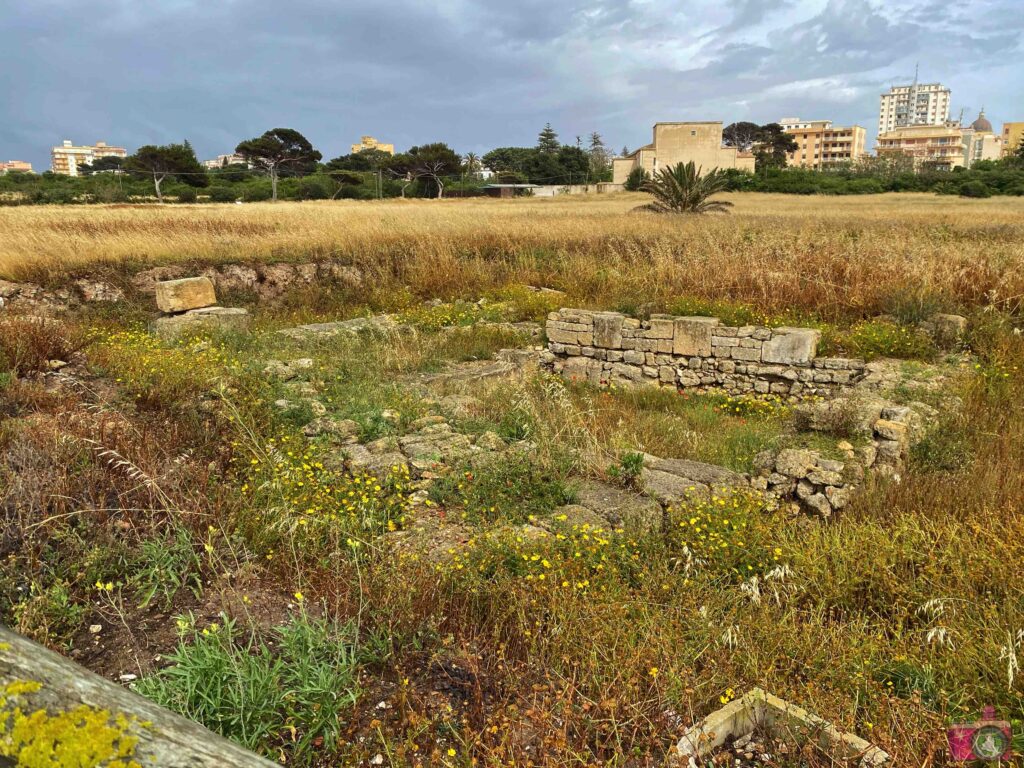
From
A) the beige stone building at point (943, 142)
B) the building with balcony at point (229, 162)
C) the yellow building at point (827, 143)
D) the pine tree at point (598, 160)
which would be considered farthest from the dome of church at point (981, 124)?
the building with balcony at point (229, 162)

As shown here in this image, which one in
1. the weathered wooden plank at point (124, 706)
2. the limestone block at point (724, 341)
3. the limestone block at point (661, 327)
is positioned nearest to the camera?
the weathered wooden plank at point (124, 706)

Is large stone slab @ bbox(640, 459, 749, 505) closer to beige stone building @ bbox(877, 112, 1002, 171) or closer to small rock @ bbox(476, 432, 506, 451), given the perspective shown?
small rock @ bbox(476, 432, 506, 451)

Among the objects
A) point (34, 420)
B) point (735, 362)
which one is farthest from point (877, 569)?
point (34, 420)

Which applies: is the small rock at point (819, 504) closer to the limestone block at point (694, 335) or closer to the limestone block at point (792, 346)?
the limestone block at point (792, 346)

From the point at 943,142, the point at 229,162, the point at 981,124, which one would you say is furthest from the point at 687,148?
the point at 981,124

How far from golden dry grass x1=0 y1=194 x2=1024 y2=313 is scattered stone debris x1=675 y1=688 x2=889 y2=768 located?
797 centimetres

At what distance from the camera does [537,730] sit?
7.80ft

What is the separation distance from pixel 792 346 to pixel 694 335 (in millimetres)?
1253

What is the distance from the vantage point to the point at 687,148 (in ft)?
180

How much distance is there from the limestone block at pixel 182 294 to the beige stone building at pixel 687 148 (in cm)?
4858

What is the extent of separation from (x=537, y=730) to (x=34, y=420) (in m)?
4.37

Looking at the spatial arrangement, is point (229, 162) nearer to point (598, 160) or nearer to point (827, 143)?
point (598, 160)

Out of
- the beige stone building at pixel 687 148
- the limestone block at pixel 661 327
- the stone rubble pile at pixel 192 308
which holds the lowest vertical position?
the limestone block at pixel 661 327

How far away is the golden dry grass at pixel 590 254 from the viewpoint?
9492mm
